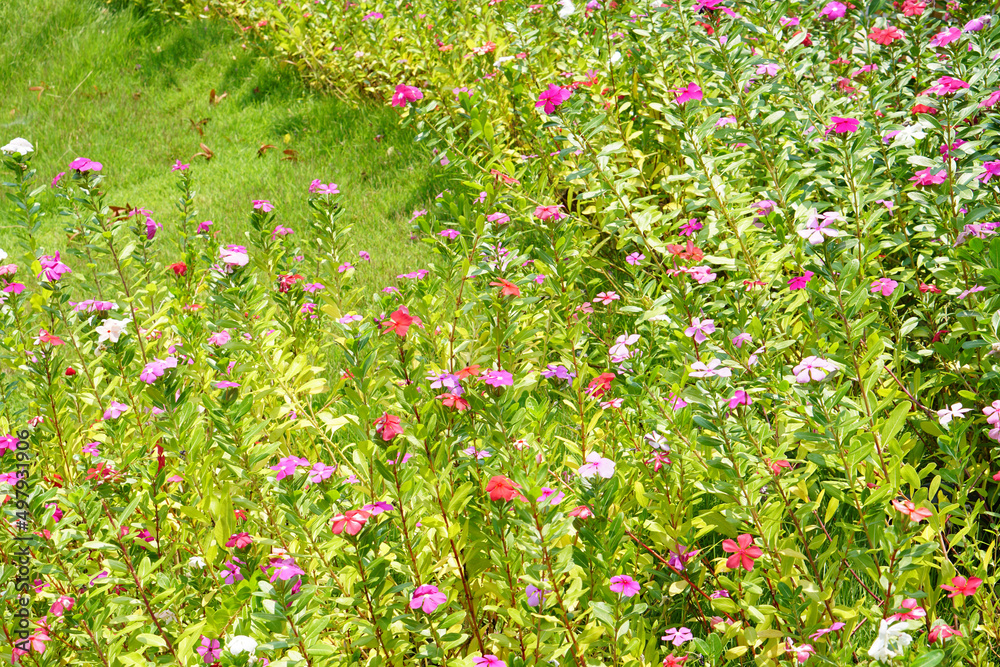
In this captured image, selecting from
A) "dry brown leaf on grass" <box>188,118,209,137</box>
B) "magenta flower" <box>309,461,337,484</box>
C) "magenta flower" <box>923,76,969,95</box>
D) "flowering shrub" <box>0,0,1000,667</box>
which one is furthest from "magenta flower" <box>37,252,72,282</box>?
"dry brown leaf on grass" <box>188,118,209,137</box>

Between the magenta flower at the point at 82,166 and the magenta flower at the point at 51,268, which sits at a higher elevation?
the magenta flower at the point at 82,166

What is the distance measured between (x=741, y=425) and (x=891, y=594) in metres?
0.43

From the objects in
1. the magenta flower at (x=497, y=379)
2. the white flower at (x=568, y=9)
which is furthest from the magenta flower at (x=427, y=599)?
the white flower at (x=568, y=9)

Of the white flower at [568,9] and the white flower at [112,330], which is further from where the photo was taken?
the white flower at [568,9]

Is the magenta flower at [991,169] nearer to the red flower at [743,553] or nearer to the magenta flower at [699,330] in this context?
the magenta flower at [699,330]

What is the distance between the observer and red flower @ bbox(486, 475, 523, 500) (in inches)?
60.6

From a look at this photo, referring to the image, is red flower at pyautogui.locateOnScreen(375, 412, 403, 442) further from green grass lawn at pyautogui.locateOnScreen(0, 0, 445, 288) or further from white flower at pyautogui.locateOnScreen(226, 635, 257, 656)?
green grass lawn at pyautogui.locateOnScreen(0, 0, 445, 288)

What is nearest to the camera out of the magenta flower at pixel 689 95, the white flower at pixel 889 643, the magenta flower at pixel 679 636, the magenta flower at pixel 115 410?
the white flower at pixel 889 643

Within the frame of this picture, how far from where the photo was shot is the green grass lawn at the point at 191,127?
5176mm

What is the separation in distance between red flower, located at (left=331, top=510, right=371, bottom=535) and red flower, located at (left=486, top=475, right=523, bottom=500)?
0.84ft

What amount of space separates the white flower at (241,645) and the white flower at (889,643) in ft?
3.50

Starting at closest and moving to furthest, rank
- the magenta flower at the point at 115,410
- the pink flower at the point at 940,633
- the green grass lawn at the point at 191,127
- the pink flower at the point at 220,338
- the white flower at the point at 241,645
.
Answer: the white flower at the point at 241,645
the pink flower at the point at 940,633
the magenta flower at the point at 115,410
the pink flower at the point at 220,338
the green grass lawn at the point at 191,127

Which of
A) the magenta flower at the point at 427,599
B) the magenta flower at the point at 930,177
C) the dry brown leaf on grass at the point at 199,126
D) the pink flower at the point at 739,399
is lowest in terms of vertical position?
the dry brown leaf on grass at the point at 199,126

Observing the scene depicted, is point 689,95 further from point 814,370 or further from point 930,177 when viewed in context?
point 814,370
